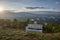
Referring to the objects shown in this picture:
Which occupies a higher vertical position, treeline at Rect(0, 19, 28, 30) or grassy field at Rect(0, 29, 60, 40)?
treeline at Rect(0, 19, 28, 30)

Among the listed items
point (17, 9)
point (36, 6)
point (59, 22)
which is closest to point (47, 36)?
point (59, 22)

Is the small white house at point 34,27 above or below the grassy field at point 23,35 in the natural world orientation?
above

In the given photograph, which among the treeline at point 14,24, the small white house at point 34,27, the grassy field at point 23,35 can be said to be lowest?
the grassy field at point 23,35

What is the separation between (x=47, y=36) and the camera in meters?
1.54

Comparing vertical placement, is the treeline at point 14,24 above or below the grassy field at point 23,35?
above

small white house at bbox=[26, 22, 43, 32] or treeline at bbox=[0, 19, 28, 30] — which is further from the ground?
treeline at bbox=[0, 19, 28, 30]

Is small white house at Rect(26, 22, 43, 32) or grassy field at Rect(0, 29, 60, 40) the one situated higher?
small white house at Rect(26, 22, 43, 32)

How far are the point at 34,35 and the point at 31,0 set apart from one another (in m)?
0.44

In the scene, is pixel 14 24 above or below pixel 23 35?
above

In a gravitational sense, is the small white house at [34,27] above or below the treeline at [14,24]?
below

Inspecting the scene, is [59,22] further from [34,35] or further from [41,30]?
[34,35]

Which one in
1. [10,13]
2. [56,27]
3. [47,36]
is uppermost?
[10,13]

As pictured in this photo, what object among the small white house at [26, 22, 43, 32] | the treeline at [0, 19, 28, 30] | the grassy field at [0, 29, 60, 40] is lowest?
the grassy field at [0, 29, 60, 40]

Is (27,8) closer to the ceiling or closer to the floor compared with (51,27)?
closer to the ceiling
